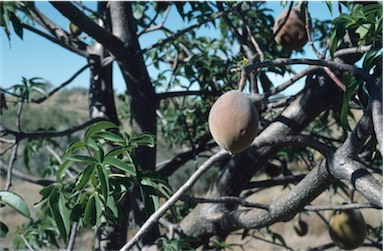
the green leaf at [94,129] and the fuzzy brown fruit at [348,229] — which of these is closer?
the green leaf at [94,129]

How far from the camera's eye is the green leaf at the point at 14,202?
107 centimetres

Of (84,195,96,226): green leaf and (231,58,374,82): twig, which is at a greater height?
(231,58,374,82): twig

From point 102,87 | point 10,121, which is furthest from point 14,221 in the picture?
point 102,87

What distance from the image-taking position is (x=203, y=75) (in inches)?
94.7

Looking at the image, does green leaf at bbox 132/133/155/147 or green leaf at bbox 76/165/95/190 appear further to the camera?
green leaf at bbox 132/133/155/147

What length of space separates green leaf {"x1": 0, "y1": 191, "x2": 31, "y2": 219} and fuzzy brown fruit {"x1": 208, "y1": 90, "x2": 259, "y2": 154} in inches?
17.1

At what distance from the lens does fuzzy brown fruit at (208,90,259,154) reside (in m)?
1.01

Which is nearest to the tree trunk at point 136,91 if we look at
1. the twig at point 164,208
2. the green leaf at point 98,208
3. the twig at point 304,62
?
the green leaf at point 98,208

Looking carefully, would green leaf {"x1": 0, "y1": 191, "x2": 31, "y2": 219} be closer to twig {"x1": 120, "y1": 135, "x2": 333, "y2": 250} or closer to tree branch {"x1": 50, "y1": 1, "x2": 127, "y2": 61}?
twig {"x1": 120, "y1": 135, "x2": 333, "y2": 250}

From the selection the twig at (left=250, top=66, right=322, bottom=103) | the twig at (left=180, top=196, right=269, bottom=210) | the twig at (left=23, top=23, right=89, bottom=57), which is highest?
the twig at (left=23, top=23, right=89, bottom=57)

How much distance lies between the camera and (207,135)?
2.45 meters

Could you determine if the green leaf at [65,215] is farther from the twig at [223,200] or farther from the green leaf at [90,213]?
the twig at [223,200]

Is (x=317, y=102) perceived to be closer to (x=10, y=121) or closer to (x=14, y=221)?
(x=14, y=221)

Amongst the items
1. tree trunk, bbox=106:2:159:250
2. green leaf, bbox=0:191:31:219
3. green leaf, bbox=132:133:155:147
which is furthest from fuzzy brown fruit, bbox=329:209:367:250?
green leaf, bbox=0:191:31:219
